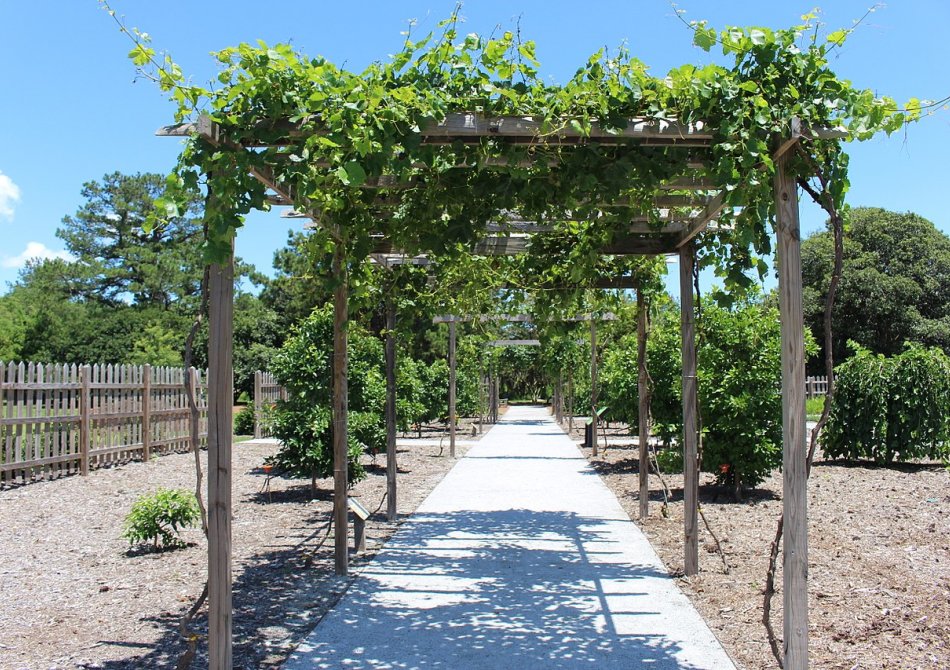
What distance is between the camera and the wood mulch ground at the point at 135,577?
15.1 ft

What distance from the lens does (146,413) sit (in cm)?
1484

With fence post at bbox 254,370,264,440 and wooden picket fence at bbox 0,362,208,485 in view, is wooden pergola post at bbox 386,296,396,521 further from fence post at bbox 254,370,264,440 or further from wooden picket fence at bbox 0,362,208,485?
fence post at bbox 254,370,264,440

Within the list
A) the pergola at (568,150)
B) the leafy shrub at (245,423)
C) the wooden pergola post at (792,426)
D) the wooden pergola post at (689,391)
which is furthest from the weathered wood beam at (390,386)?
the leafy shrub at (245,423)

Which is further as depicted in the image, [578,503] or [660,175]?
[578,503]

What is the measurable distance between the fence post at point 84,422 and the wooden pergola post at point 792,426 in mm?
11523

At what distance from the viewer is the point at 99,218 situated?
4509 centimetres

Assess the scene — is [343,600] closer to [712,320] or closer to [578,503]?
[578,503]

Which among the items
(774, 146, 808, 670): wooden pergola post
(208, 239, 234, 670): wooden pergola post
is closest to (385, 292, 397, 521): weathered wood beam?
(208, 239, 234, 670): wooden pergola post

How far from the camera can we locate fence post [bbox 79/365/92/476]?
12477 mm

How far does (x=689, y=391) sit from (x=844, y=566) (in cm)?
178

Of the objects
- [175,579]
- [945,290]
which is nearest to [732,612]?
[175,579]

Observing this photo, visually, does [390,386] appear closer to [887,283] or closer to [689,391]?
[689,391]

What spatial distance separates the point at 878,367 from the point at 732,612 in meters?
9.13

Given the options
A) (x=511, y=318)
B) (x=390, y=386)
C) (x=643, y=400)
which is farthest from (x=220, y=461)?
(x=511, y=318)
